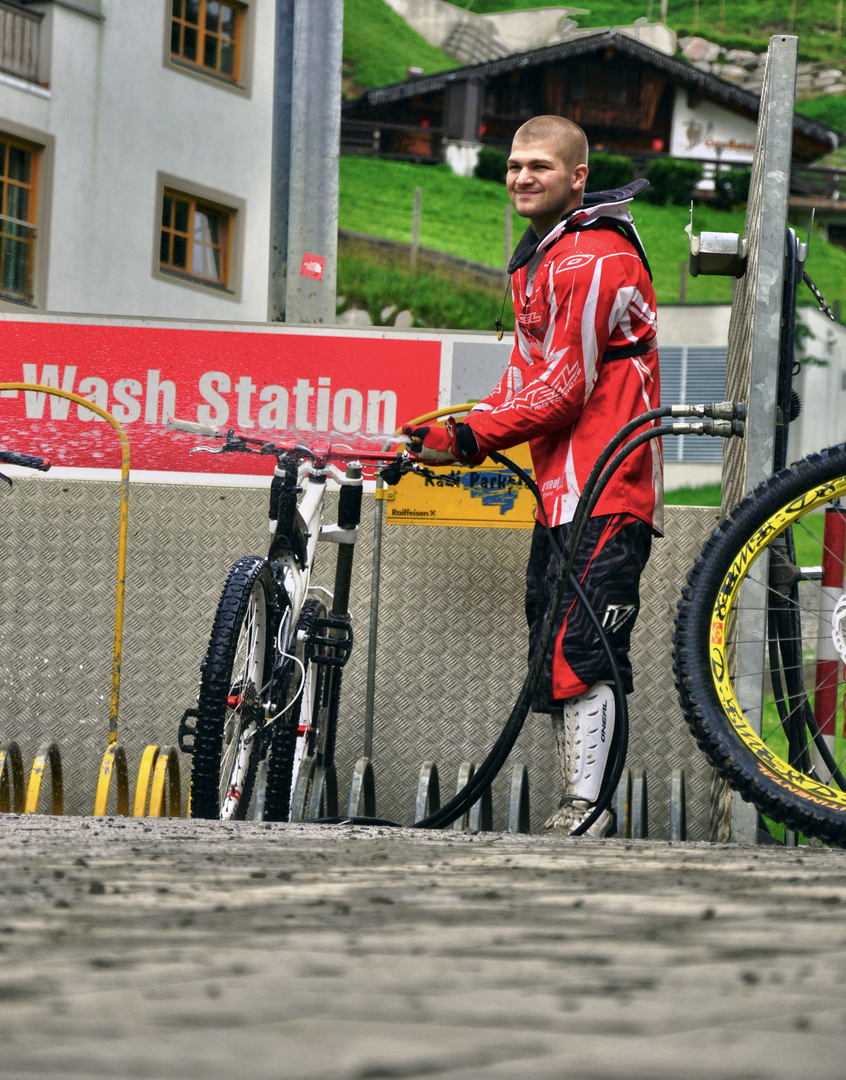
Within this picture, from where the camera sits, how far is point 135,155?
19.2m

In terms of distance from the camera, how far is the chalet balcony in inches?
693

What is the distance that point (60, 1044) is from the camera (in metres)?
0.93

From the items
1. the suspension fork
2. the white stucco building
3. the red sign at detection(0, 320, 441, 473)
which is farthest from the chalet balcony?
the suspension fork

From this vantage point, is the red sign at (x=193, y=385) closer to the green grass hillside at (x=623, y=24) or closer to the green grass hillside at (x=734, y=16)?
the green grass hillside at (x=623, y=24)

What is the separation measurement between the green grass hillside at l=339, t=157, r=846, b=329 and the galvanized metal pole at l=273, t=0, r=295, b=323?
102ft

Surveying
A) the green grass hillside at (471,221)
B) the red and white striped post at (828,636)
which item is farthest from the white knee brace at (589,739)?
the green grass hillside at (471,221)

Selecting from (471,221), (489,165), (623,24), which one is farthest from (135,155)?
(623,24)

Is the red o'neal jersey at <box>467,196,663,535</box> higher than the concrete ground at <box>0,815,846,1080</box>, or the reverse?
the red o'neal jersey at <box>467,196,663,535</box>

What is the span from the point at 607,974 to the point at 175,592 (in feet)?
11.0

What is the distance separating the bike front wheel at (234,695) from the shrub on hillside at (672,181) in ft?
150

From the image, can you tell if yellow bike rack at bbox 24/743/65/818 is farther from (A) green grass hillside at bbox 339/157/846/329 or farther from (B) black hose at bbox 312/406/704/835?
(A) green grass hillside at bbox 339/157/846/329

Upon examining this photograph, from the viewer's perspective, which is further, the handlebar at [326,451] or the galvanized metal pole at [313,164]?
the galvanized metal pole at [313,164]

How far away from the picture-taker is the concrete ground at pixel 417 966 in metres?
0.92

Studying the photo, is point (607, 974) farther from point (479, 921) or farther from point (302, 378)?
point (302, 378)
